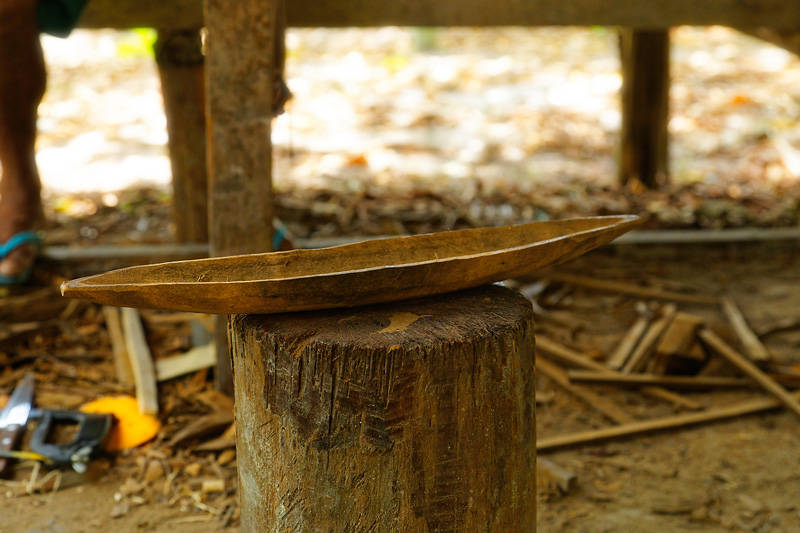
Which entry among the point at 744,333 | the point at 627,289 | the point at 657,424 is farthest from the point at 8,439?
the point at 744,333

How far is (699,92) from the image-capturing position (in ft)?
26.3

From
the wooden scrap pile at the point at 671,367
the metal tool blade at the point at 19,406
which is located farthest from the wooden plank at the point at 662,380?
the metal tool blade at the point at 19,406

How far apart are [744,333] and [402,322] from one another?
2443 millimetres

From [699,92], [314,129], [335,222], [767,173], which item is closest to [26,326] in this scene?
[335,222]

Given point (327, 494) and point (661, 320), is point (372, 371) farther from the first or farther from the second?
point (661, 320)

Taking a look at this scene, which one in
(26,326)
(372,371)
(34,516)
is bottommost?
(34,516)

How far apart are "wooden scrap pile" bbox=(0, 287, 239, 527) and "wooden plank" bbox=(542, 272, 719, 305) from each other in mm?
1689

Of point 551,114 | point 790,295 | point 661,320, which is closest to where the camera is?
point 661,320

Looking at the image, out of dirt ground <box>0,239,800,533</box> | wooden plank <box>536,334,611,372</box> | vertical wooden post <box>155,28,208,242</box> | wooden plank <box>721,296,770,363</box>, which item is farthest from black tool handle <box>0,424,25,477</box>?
wooden plank <box>721,296,770,363</box>

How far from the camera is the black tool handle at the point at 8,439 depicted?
2.69 m

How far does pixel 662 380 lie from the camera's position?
11.2 ft

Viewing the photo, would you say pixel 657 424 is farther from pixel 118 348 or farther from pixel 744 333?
pixel 118 348

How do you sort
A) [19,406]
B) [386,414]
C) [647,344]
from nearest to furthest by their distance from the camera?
[386,414], [19,406], [647,344]

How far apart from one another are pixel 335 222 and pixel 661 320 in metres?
1.65
